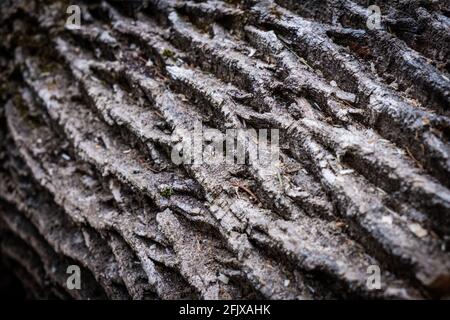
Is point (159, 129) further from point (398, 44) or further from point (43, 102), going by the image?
point (398, 44)

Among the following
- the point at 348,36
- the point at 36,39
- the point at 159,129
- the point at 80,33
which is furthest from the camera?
the point at 36,39

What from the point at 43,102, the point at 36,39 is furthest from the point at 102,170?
the point at 36,39

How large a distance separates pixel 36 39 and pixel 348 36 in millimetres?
3137

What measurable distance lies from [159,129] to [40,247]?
5.75ft

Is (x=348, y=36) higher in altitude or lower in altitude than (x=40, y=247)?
higher

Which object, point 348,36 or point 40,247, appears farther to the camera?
Result: point 40,247

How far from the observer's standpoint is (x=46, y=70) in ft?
13.0

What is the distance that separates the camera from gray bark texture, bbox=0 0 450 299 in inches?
83.4

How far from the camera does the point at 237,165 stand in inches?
103

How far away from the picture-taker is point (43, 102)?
12.3ft

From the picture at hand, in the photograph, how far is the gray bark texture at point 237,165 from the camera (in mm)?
2119
